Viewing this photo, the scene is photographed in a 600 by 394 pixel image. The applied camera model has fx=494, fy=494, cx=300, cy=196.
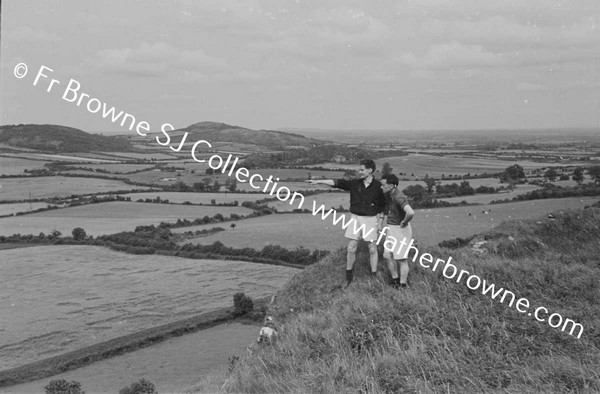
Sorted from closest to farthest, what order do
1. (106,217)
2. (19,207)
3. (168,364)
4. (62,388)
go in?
(62,388) < (168,364) < (106,217) < (19,207)

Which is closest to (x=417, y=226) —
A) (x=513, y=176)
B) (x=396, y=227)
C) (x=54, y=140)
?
(x=396, y=227)

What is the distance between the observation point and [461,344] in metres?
7.26

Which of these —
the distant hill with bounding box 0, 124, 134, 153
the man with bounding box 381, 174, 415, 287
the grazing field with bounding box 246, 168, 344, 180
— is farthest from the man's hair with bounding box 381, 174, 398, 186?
the distant hill with bounding box 0, 124, 134, 153

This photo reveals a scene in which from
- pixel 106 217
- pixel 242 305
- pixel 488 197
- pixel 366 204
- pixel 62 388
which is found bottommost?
pixel 106 217

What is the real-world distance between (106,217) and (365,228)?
50.5 m

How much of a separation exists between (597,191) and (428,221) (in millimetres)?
16220

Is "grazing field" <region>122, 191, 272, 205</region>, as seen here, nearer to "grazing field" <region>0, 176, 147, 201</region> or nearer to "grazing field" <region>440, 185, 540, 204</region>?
"grazing field" <region>0, 176, 147, 201</region>

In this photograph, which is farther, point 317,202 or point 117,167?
point 117,167

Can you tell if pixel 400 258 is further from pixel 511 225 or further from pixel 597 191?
pixel 597 191

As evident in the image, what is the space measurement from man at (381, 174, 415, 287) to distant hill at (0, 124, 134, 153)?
12612cm

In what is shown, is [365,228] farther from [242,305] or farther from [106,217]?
[106,217]

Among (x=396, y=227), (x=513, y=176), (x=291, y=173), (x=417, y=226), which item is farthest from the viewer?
(x=291, y=173)

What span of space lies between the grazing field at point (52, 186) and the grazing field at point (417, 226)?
100 ft

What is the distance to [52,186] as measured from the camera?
75.2 metres
